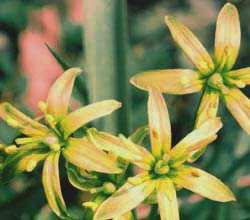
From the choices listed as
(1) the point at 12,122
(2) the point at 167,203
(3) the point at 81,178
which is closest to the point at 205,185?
(2) the point at 167,203

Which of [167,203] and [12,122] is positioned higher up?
[12,122]

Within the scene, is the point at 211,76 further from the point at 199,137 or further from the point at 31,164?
the point at 31,164

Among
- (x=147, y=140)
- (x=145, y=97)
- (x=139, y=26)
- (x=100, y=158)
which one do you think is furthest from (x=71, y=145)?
A: (x=139, y=26)

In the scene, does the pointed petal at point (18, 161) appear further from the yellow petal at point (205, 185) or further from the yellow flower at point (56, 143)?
the yellow petal at point (205, 185)

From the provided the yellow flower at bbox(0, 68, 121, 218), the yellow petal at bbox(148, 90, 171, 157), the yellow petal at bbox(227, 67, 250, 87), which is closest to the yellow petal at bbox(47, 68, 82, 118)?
the yellow flower at bbox(0, 68, 121, 218)

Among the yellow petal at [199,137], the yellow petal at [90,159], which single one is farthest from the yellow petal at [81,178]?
the yellow petal at [199,137]

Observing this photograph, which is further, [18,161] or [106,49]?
[106,49]

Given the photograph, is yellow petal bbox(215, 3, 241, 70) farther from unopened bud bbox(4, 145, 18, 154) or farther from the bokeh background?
unopened bud bbox(4, 145, 18, 154)
